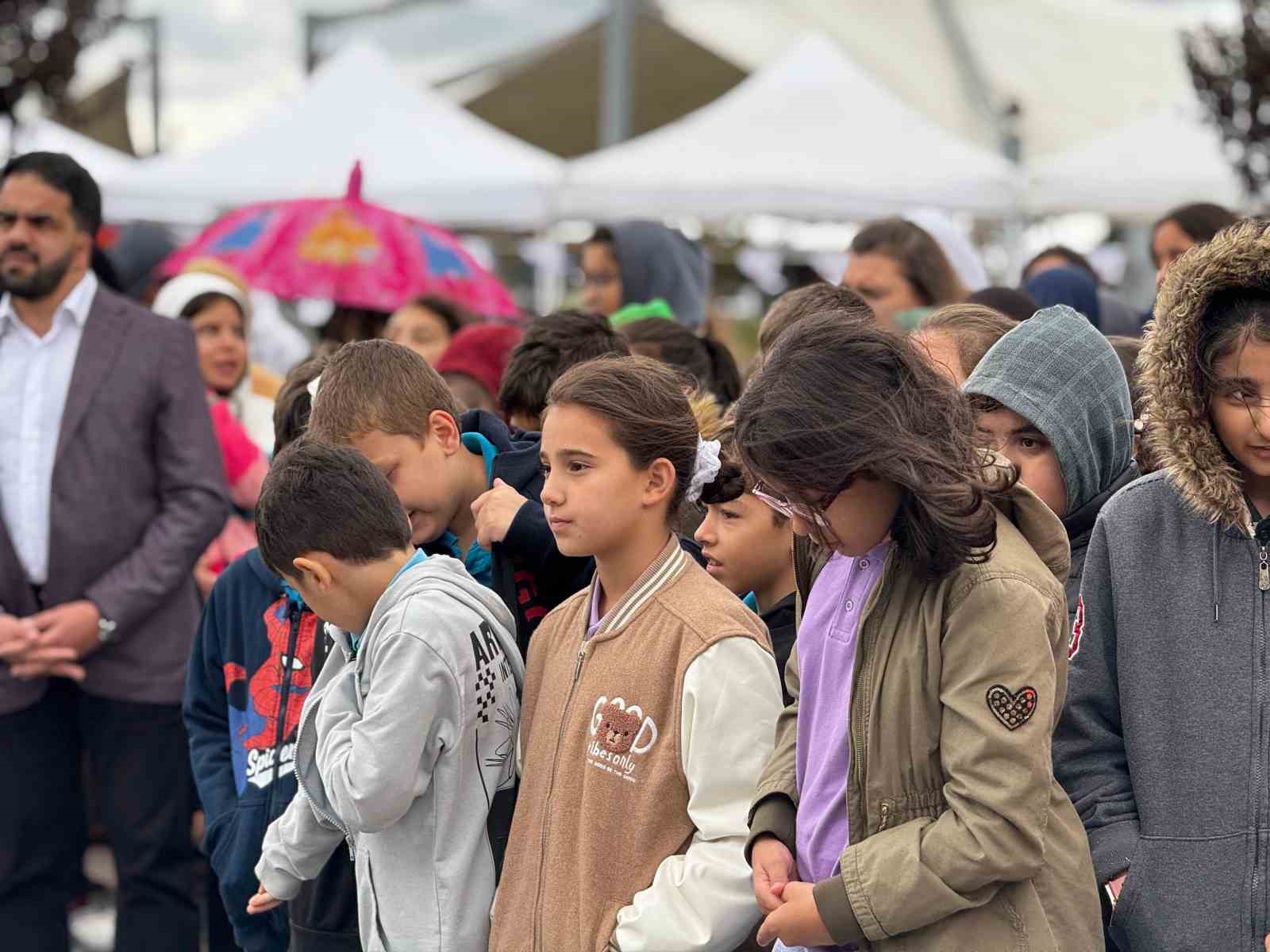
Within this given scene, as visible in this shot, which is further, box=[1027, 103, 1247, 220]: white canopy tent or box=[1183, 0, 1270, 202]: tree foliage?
box=[1183, 0, 1270, 202]: tree foliage

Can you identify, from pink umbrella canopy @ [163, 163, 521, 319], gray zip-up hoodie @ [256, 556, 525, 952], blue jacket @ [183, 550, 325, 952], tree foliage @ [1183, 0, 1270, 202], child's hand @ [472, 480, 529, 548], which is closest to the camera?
gray zip-up hoodie @ [256, 556, 525, 952]

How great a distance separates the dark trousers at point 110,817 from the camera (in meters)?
4.87

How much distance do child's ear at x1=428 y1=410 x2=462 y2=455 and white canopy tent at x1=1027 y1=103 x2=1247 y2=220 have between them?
7.17m

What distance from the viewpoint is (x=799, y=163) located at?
10.1m

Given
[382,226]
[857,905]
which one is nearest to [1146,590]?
[857,905]

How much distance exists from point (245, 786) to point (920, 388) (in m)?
2.00

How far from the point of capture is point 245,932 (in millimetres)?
3744

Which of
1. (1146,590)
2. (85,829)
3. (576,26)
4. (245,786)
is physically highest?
(576,26)

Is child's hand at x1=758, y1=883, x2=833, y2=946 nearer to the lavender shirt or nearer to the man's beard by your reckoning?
the lavender shirt

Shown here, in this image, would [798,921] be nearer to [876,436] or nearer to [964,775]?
[964,775]

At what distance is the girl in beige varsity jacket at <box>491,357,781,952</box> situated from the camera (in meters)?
2.82

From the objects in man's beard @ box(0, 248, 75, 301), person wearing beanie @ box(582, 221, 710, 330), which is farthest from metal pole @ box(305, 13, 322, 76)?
man's beard @ box(0, 248, 75, 301)

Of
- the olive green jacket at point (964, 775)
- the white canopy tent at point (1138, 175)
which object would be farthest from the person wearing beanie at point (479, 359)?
the white canopy tent at point (1138, 175)

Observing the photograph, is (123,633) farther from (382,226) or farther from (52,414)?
(382,226)
